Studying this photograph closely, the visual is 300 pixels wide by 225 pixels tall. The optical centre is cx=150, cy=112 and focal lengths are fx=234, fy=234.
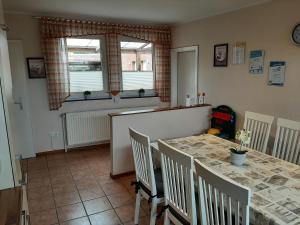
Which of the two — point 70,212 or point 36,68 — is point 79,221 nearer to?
point 70,212

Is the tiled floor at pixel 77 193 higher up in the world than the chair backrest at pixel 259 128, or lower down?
lower down

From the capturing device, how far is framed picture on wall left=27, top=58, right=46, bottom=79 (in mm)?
3845

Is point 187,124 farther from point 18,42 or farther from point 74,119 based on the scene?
point 18,42

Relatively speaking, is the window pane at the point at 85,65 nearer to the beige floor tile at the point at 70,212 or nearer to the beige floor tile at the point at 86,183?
the beige floor tile at the point at 86,183

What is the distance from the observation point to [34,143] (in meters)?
4.07

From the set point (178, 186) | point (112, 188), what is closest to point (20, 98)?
point (112, 188)

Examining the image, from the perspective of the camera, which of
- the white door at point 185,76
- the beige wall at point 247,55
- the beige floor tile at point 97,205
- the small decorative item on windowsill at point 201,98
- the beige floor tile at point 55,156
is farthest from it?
the white door at point 185,76

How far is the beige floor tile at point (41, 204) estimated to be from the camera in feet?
8.52

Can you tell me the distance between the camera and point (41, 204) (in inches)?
106

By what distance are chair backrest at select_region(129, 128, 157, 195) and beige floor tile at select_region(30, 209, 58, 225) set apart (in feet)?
3.39

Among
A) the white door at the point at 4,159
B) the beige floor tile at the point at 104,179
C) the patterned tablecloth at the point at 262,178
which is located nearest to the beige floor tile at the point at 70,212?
the beige floor tile at the point at 104,179

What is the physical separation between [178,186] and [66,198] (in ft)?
5.74

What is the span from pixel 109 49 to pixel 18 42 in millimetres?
1474

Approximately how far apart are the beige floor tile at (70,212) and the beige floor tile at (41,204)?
15 cm
